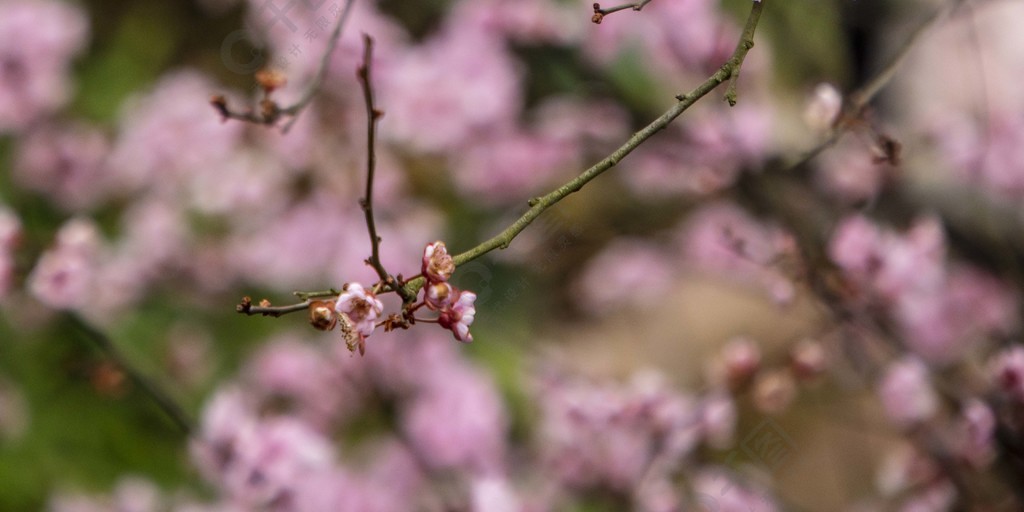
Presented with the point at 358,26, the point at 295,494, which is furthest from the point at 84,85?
the point at 295,494

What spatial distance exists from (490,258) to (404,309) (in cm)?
115

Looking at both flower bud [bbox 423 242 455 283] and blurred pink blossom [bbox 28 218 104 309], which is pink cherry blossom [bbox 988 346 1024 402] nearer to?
flower bud [bbox 423 242 455 283]

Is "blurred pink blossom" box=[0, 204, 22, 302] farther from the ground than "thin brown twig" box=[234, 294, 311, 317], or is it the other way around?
"blurred pink blossom" box=[0, 204, 22, 302]

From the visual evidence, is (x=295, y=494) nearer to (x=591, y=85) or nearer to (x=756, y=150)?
(x=591, y=85)

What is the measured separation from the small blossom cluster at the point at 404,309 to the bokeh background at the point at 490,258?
463mm

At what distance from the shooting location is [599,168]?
1.42 ft

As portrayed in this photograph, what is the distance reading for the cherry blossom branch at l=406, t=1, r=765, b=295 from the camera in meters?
0.42

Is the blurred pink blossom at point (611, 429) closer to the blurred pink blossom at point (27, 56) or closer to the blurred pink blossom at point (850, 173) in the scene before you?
the blurred pink blossom at point (850, 173)

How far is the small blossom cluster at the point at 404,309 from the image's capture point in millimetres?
436

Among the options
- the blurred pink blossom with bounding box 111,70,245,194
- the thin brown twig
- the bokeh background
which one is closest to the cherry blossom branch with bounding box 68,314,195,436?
the bokeh background

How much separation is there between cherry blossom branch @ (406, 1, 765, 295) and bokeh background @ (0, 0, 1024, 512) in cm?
30

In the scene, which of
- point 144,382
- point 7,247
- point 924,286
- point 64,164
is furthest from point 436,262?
point 64,164

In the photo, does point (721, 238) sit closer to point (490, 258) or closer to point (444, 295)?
point (490, 258)

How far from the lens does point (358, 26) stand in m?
1.34
